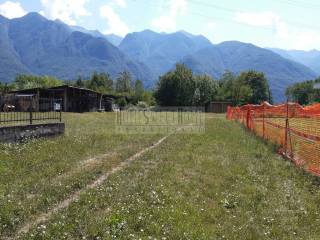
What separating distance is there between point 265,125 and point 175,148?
8927mm

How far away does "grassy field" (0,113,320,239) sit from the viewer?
7489mm

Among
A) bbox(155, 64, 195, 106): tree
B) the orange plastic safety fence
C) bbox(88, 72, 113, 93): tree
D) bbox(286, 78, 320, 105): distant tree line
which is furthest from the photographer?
bbox(286, 78, 320, 105): distant tree line

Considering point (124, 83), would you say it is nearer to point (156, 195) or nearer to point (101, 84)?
point (101, 84)

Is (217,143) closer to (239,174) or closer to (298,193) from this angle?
(239,174)

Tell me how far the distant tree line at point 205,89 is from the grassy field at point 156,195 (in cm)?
10000

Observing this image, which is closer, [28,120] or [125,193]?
[125,193]

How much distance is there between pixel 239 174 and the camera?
1277cm

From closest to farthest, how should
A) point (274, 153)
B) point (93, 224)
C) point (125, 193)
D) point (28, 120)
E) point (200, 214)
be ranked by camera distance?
point (93, 224)
point (200, 214)
point (125, 193)
point (274, 153)
point (28, 120)

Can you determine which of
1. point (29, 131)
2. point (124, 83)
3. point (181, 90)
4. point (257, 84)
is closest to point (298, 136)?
point (29, 131)

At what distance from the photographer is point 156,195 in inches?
380

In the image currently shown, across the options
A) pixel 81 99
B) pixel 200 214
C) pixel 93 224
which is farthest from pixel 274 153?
pixel 81 99

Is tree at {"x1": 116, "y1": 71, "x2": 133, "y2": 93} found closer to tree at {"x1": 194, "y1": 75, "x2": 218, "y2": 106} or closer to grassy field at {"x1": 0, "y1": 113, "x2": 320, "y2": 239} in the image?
tree at {"x1": 194, "y1": 75, "x2": 218, "y2": 106}

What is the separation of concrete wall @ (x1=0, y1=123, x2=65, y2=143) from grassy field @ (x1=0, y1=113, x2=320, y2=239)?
471 millimetres

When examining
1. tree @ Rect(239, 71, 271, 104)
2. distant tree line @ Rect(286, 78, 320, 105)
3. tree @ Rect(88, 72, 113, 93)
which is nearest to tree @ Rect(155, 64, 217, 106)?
tree @ Rect(239, 71, 271, 104)
